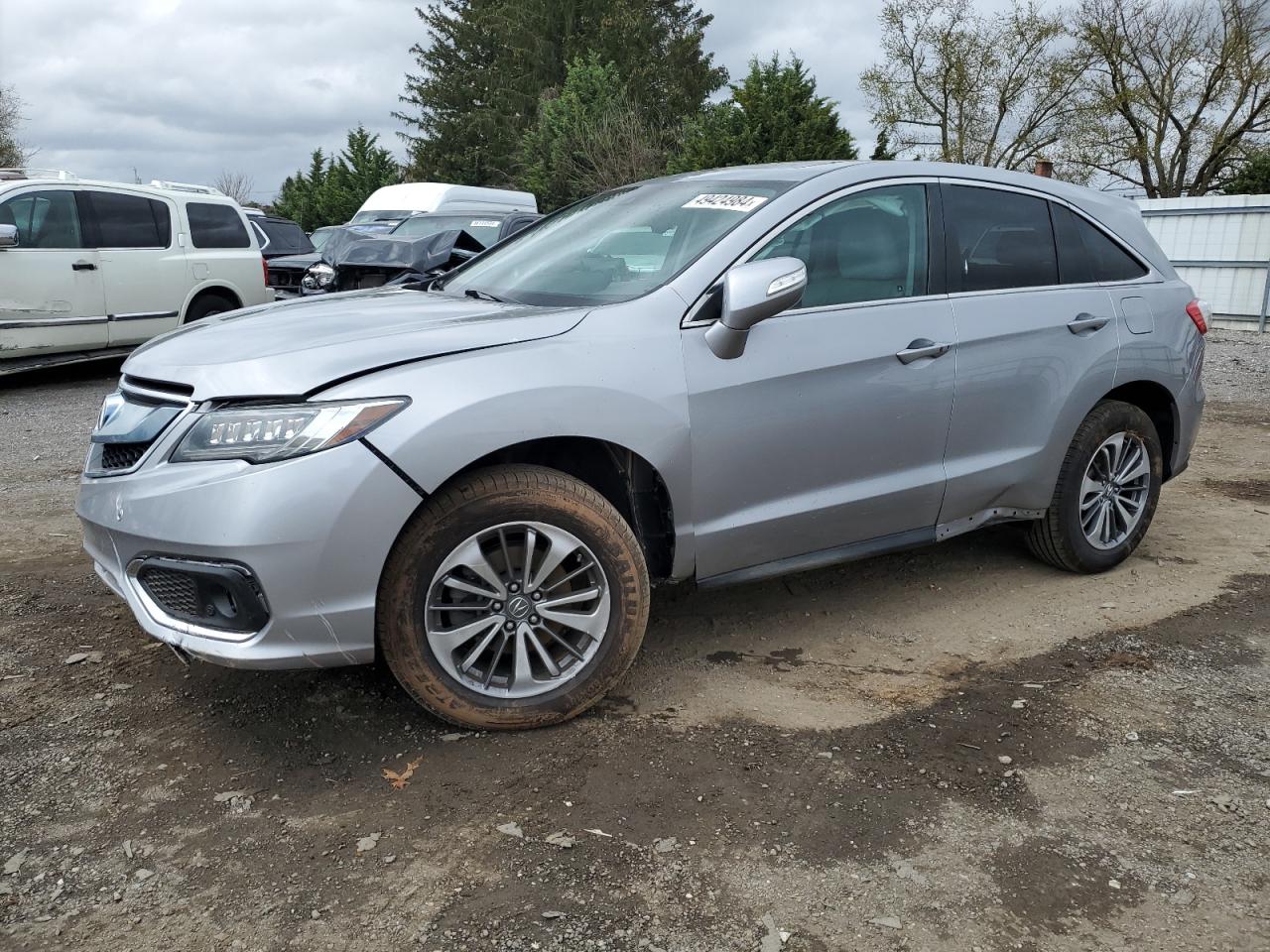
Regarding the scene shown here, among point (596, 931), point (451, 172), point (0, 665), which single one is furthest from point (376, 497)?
A: point (451, 172)

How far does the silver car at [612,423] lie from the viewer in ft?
9.22

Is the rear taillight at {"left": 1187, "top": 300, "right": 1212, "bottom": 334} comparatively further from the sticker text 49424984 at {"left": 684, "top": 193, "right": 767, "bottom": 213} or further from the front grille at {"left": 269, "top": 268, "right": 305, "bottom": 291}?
the front grille at {"left": 269, "top": 268, "right": 305, "bottom": 291}

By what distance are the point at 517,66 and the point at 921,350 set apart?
135ft

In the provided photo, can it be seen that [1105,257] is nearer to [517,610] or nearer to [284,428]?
[517,610]

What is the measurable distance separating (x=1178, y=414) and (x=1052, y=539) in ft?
2.83

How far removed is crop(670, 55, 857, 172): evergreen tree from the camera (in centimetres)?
1939

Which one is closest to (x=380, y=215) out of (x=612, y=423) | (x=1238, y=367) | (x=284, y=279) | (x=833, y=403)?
(x=284, y=279)

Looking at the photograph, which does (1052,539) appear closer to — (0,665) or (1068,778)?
(1068,778)

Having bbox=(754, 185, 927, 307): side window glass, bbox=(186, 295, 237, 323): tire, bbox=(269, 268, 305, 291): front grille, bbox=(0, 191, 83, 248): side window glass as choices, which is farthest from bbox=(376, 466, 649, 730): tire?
bbox=(269, 268, 305, 291): front grille

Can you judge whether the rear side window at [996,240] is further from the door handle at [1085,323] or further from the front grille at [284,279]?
the front grille at [284,279]

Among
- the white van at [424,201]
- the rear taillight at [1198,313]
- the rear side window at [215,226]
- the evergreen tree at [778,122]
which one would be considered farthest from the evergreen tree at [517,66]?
the rear taillight at [1198,313]

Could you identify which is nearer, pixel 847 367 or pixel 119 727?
pixel 119 727

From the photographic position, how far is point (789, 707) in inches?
134

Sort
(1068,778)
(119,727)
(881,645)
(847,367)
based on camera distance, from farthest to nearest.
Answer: (881,645) → (847,367) → (119,727) → (1068,778)
